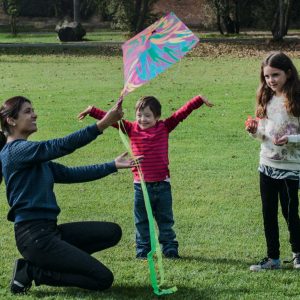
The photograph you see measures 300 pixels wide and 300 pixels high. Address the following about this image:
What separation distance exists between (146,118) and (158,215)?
0.77 meters

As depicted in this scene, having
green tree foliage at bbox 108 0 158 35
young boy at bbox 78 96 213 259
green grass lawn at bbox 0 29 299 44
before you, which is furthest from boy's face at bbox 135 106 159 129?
green tree foliage at bbox 108 0 158 35

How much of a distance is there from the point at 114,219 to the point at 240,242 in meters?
1.37

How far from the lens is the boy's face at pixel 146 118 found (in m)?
5.79

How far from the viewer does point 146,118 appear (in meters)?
5.82

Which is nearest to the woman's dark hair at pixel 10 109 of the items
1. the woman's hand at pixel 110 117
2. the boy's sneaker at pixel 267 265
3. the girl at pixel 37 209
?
the girl at pixel 37 209

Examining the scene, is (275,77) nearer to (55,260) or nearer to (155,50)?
(155,50)

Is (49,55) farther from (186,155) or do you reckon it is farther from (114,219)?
(114,219)

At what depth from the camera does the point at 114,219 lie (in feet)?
23.1

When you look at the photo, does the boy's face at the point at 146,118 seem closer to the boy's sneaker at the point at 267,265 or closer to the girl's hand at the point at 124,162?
the girl's hand at the point at 124,162

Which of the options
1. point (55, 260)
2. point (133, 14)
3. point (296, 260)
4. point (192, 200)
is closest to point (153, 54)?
point (55, 260)

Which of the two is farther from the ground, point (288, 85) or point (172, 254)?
point (288, 85)

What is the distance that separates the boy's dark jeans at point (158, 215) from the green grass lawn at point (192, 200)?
14cm

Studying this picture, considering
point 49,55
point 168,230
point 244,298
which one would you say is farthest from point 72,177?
point 49,55

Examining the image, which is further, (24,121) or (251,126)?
(251,126)
